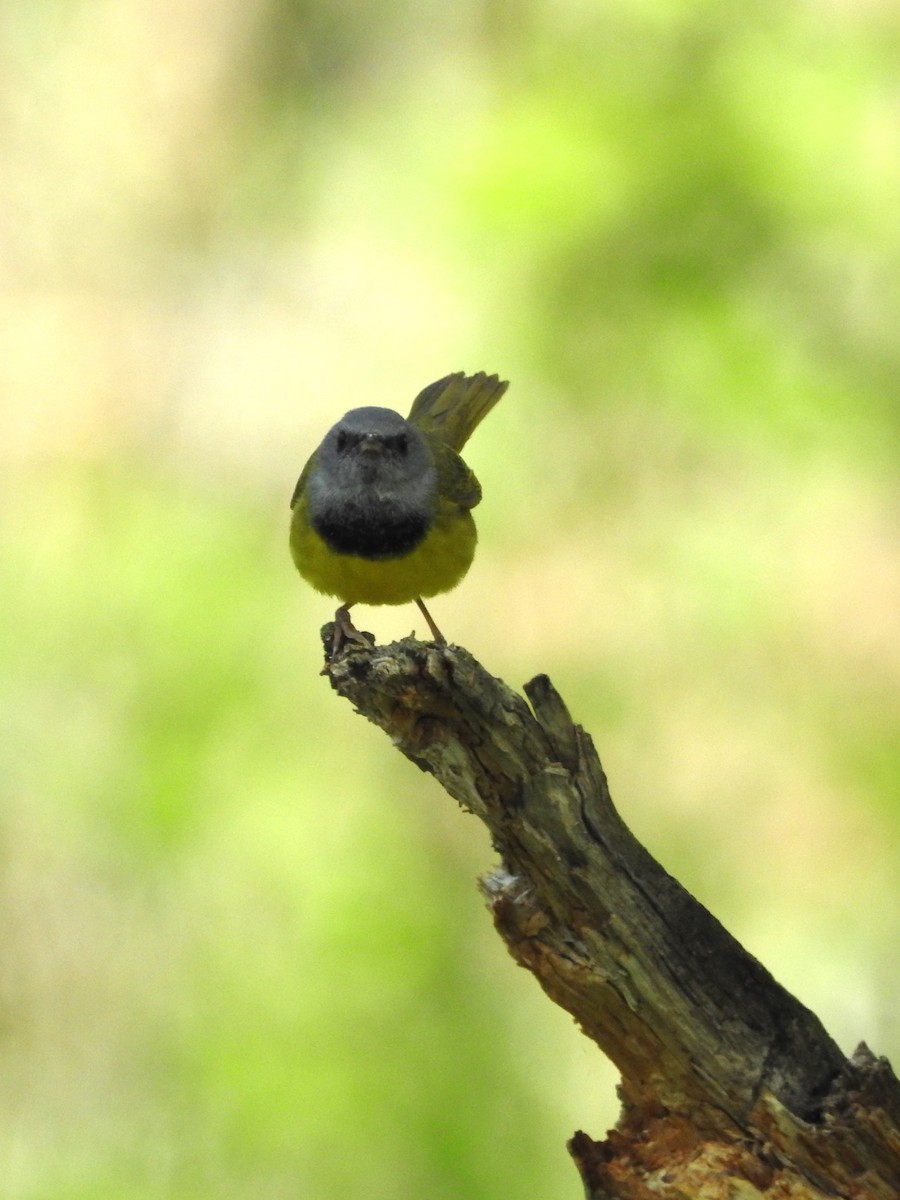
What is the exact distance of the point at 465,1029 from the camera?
532cm

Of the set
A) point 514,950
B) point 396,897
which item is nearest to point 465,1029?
point 396,897

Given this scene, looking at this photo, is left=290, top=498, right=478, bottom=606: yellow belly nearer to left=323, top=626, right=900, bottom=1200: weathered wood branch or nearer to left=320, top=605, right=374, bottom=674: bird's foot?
left=320, top=605, right=374, bottom=674: bird's foot

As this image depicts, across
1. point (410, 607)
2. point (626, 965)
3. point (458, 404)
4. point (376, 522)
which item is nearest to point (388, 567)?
point (376, 522)

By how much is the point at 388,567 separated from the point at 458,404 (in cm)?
134

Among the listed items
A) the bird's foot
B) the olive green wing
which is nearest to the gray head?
the bird's foot

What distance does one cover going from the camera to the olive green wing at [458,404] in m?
5.33

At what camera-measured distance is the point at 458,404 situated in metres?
5.34

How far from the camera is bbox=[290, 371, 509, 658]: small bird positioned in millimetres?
4184

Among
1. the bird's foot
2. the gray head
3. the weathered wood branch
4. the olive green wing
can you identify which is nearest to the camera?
the weathered wood branch

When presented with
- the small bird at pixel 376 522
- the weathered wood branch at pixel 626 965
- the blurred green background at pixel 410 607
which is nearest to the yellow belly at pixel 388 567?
the small bird at pixel 376 522

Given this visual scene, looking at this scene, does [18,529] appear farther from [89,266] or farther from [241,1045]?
[241,1045]

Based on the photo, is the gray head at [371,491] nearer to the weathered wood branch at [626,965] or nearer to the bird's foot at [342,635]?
the bird's foot at [342,635]

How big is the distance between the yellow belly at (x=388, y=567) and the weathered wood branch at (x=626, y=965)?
1.33 meters

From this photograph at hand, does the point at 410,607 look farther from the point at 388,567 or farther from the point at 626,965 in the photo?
the point at 626,965
